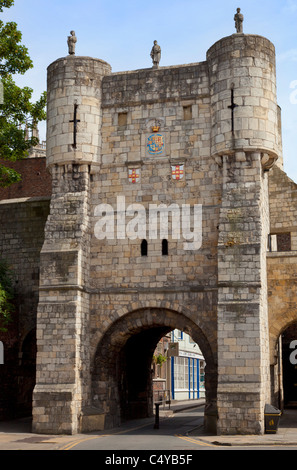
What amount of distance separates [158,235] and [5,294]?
16.3 feet

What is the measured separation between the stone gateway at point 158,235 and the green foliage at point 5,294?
1794 millimetres

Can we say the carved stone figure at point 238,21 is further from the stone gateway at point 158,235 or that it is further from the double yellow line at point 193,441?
the double yellow line at point 193,441

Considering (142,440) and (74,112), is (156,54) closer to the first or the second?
(74,112)

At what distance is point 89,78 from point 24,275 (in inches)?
281

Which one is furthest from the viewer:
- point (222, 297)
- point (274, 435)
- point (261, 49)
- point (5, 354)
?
point (5, 354)

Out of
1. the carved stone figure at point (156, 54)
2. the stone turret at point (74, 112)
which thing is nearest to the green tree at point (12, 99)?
the stone turret at point (74, 112)

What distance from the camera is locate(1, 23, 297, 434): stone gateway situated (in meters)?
18.4

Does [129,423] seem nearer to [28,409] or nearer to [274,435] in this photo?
[28,409]

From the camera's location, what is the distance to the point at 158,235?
20.0 metres

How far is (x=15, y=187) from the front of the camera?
30.8 m

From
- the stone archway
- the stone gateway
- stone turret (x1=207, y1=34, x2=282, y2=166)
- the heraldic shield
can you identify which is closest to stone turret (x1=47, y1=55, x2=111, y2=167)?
the stone gateway

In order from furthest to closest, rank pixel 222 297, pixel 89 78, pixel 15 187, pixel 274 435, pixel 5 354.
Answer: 1. pixel 15 187
2. pixel 5 354
3. pixel 89 78
4. pixel 222 297
5. pixel 274 435

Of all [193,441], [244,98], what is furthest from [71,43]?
[193,441]

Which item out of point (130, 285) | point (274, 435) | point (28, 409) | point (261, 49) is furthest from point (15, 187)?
point (274, 435)
